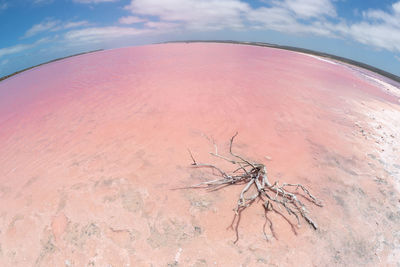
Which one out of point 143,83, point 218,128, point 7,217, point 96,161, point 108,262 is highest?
point 143,83

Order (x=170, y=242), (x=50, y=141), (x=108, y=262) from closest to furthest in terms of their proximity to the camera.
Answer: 1. (x=108, y=262)
2. (x=170, y=242)
3. (x=50, y=141)

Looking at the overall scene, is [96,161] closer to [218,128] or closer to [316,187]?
[218,128]


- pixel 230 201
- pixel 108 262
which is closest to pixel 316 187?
pixel 230 201

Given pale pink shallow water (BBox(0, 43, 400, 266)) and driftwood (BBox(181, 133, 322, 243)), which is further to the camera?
driftwood (BBox(181, 133, 322, 243))

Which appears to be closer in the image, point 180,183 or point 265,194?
point 265,194

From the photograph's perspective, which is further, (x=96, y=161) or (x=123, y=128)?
(x=123, y=128)

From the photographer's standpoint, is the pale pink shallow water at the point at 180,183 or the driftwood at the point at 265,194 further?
the driftwood at the point at 265,194

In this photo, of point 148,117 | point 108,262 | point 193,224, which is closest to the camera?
point 108,262

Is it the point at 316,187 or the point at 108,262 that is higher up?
the point at 316,187
